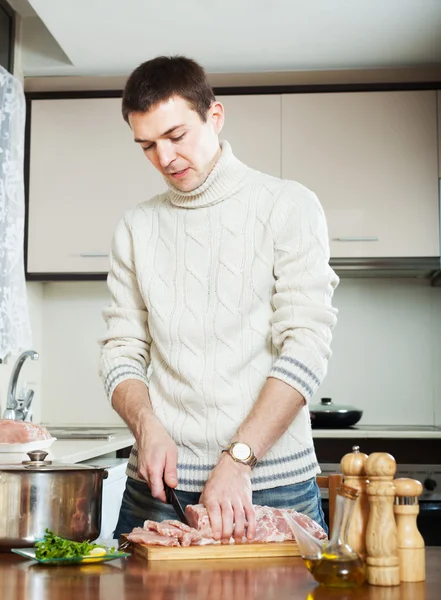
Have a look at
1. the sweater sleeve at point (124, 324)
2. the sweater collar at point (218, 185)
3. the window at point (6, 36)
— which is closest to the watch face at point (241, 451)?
Result: the sweater sleeve at point (124, 324)

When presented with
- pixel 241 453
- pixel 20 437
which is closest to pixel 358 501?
pixel 241 453

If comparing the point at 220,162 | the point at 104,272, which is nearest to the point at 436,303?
the point at 104,272

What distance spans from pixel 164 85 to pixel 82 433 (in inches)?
74.8

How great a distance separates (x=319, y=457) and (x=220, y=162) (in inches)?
70.0

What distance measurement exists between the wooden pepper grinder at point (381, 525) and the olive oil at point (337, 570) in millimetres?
26

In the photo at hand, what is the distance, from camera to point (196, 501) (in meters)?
1.49

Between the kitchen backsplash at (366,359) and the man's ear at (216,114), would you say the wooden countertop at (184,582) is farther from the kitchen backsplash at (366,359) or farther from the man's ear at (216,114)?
the kitchen backsplash at (366,359)

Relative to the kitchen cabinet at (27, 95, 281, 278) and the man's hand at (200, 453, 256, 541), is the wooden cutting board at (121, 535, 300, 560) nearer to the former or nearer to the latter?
the man's hand at (200, 453, 256, 541)

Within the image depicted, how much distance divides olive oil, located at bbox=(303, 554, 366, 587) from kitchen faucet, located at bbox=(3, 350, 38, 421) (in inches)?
86.7

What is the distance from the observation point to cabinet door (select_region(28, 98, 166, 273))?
11.3ft

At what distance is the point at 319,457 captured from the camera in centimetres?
315

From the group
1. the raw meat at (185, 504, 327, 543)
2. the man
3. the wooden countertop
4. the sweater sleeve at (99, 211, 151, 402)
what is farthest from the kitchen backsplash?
the wooden countertop

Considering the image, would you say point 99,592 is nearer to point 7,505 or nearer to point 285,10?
point 7,505

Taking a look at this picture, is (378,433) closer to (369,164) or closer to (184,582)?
(369,164)
